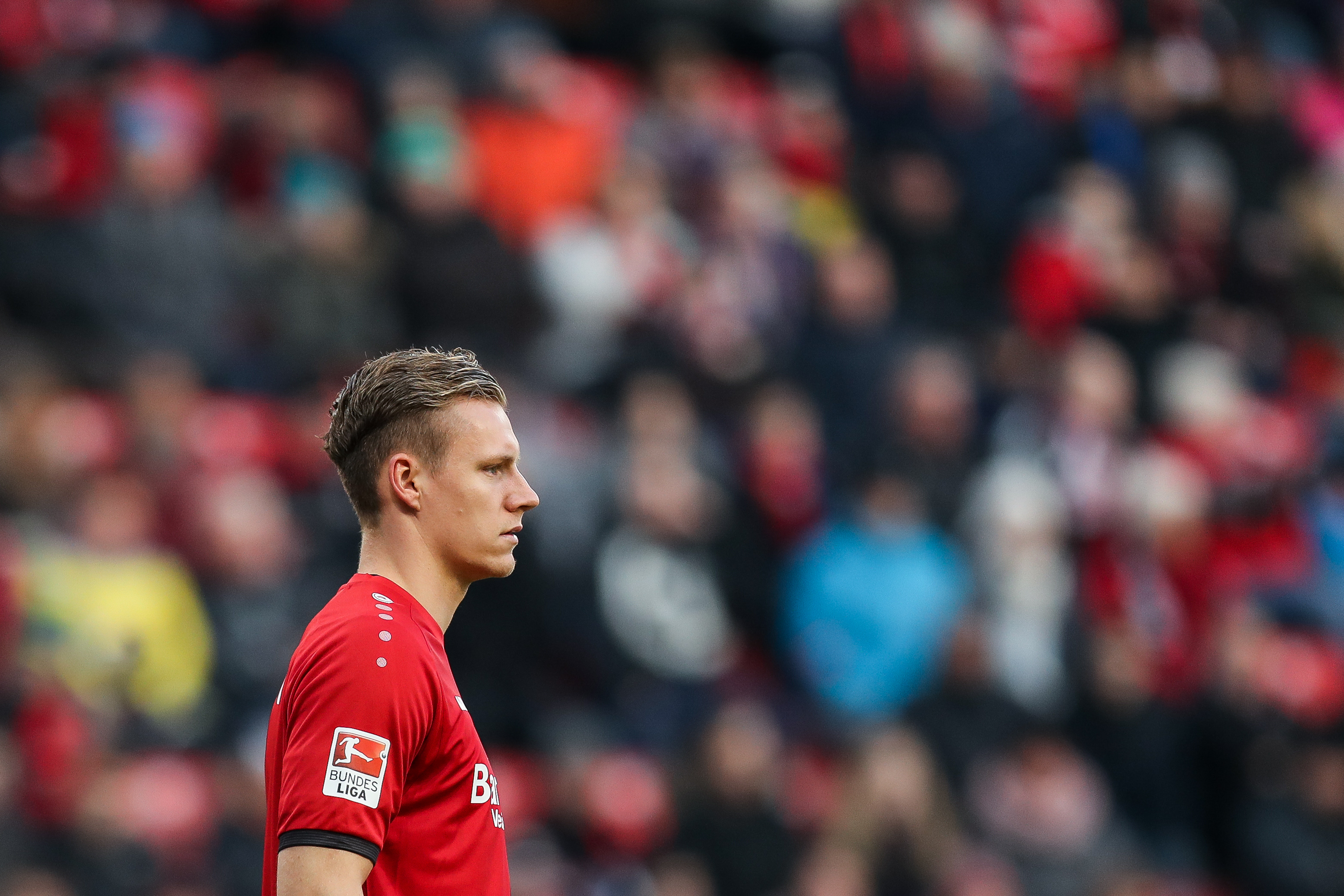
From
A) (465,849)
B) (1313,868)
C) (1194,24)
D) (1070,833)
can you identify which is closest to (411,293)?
(1070,833)

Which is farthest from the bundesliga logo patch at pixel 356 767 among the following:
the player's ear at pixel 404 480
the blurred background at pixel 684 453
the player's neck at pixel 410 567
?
the blurred background at pixel 684 453

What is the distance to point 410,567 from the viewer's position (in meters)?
3.46

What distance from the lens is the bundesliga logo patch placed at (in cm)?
306

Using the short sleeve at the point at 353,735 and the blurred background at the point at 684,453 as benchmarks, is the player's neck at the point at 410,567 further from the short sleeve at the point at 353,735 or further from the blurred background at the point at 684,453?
the blurred background at the point at 684,453

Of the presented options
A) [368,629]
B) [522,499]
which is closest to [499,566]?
[522,499]

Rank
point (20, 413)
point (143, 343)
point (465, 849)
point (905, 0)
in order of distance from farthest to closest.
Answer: point (905, 0) → point (143, 343) → point (20, 413) → point (465, 849)

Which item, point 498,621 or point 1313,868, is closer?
point 498,621

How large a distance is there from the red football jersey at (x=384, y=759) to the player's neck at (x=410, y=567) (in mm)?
28

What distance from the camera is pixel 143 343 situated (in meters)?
9.54

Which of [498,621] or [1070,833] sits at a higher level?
[498,621]

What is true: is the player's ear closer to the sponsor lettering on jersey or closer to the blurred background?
the sponsor lettering on jersey

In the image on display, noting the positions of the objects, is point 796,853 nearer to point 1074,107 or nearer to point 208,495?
point 208,495

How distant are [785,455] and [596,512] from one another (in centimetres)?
139

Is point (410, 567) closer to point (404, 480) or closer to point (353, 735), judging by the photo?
point (404, 480)
